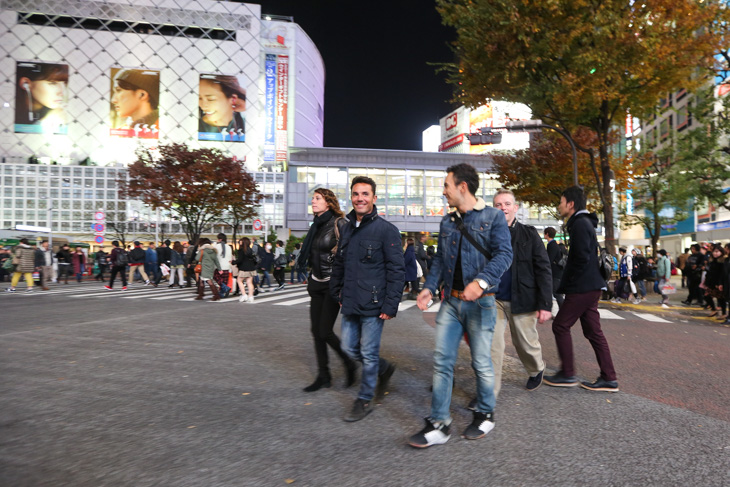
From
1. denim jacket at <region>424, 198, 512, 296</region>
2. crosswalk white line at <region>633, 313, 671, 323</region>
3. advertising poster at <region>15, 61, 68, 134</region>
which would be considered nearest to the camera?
denim jacket at <region>424, 198, 512, 296</region>

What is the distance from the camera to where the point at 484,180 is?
53.8 m

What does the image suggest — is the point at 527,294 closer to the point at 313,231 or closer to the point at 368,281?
the point at 368,281

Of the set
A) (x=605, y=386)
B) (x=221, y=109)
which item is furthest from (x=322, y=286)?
(x=221, y=109)

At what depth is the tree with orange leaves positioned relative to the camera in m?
25.0

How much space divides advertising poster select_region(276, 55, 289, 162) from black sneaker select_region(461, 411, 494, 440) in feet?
240

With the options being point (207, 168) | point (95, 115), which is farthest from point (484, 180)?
point (95, 115)

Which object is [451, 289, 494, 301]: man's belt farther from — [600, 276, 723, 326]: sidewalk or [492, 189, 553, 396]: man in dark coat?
[600, 276, 723, 326]: sidewalk

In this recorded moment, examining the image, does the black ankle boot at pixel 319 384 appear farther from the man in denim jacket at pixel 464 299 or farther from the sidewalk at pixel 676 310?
the sidewalk at pixel 676 310

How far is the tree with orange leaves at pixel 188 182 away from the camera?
25031 mm

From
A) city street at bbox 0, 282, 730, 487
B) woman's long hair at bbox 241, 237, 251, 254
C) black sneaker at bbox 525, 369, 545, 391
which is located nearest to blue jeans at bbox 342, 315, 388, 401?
city street at bbox 0, 282, 730, 487

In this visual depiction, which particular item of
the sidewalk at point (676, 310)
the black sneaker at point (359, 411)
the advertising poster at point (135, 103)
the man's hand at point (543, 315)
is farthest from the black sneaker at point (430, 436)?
the advertising poster at point (135, 103)

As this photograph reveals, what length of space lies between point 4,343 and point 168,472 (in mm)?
5171

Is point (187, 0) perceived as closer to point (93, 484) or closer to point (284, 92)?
point (284, 92)

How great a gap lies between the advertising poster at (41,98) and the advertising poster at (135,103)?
7370mm
